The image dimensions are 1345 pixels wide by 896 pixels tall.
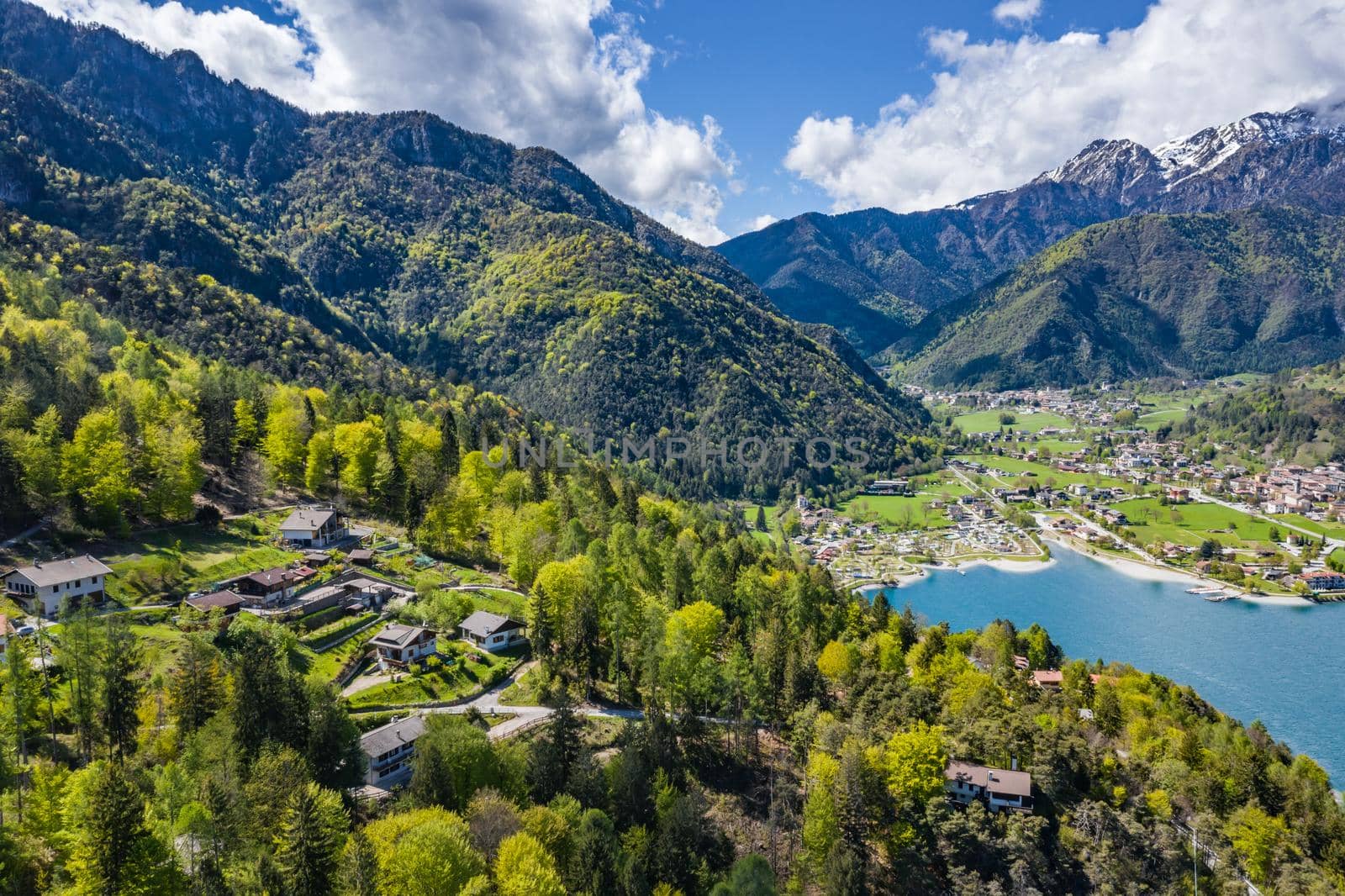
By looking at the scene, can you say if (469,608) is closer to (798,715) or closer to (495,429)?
(798,715)

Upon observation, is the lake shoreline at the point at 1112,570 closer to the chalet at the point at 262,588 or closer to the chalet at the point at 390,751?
the chalet at the point at 262,588

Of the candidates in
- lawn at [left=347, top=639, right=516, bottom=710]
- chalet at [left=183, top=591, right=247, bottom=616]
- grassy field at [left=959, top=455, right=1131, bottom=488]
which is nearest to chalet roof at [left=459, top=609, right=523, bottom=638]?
lawn at [left=347, top=639, right=516, bottom=710]

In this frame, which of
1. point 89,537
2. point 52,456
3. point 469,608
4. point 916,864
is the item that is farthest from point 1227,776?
point 52,456

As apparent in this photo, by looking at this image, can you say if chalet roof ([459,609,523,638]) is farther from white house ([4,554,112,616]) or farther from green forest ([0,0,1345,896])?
white house ([4,554,112,616])

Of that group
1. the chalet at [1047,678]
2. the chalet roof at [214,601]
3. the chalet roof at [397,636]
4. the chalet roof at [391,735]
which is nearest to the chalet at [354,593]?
the chalet roof at [214,601]

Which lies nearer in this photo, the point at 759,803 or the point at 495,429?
the point at 759,803

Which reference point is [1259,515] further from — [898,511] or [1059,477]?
[898,511]
